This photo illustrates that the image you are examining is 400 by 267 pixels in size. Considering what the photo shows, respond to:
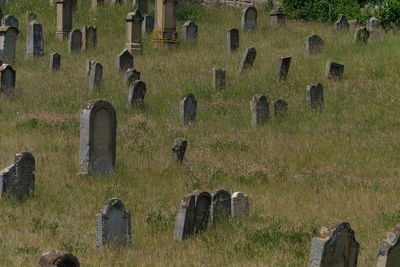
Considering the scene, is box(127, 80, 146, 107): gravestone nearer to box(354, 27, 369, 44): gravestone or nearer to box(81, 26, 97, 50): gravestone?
box(81, 26, 97, 50): gravestone

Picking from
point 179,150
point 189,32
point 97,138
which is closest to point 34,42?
point 189,32

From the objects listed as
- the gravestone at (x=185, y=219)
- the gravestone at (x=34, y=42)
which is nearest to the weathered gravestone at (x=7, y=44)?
the gravestone at (x=34, y=42)

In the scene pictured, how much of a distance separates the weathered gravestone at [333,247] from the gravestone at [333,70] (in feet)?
45.6

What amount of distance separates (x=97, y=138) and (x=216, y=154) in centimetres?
257

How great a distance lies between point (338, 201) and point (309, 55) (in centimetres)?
1311

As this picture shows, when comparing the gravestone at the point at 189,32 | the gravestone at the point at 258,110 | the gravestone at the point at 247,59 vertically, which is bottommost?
the gravestone at the point at 258,110

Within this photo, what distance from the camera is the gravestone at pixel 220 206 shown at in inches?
406

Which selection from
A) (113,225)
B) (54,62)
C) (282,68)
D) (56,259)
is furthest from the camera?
(54,62)

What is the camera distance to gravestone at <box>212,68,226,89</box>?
20.8 meters

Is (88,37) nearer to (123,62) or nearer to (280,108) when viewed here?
(123,62)

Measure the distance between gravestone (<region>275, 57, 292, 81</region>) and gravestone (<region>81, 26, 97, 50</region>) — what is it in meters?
8.23

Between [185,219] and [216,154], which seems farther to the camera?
[216,154]

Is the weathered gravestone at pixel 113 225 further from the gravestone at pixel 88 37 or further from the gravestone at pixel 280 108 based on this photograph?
the gravestone at pixel 88 37

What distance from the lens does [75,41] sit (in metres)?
27.0
